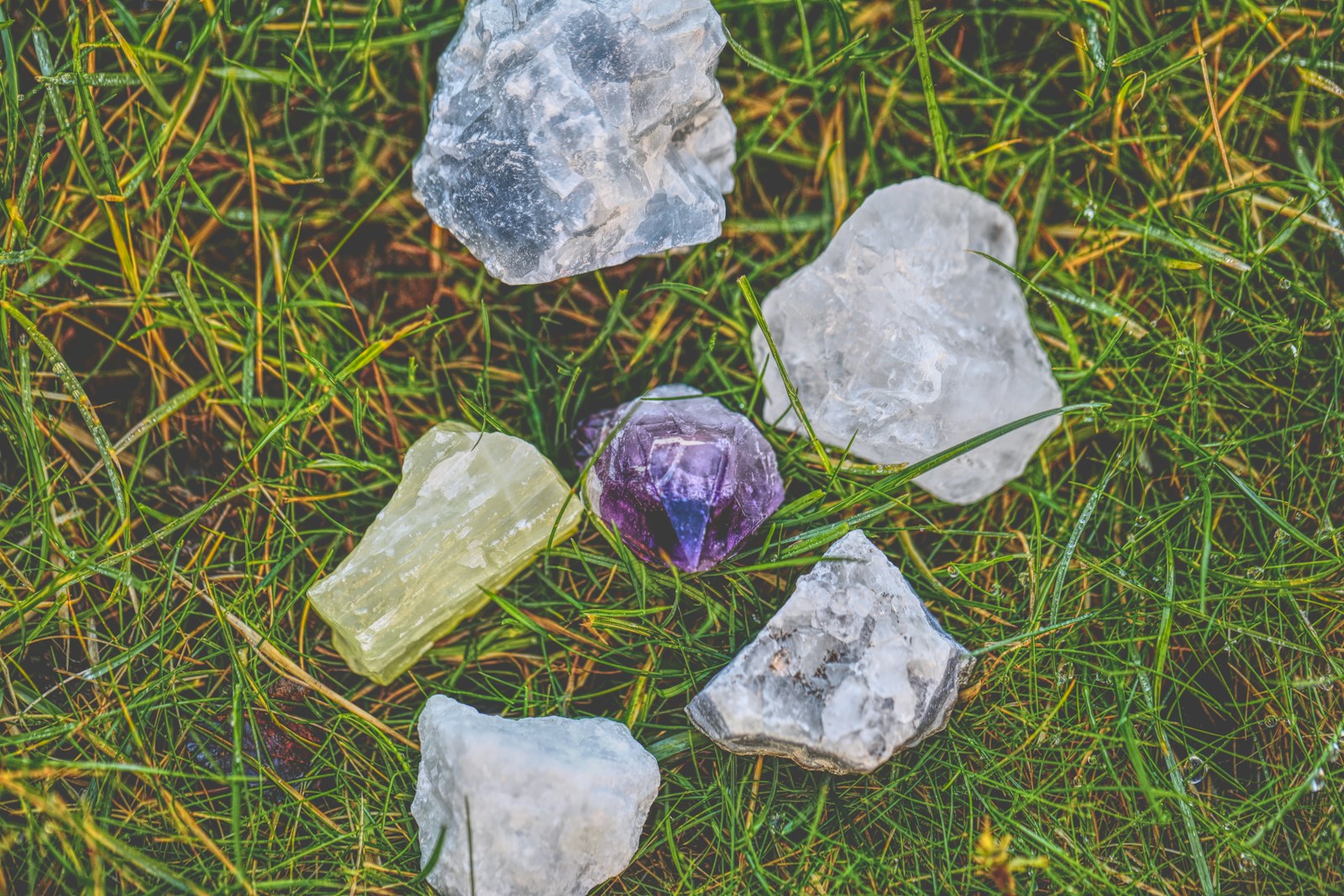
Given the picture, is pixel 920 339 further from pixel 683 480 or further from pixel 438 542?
pixel 438 542

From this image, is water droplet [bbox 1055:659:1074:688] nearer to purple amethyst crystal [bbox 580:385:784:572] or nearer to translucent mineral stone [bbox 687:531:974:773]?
translucent mineral stone [bbox 687:531:974:773]

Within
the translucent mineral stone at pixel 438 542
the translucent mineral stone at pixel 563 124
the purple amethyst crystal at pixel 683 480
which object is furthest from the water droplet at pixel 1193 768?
the translucent mineral stone at pixel 563 124

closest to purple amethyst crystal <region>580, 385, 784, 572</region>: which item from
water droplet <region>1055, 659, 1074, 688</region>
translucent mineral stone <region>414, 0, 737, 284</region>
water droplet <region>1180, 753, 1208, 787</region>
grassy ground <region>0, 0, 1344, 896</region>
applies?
grassy ground <region>0, 0, 1344, 896</region>

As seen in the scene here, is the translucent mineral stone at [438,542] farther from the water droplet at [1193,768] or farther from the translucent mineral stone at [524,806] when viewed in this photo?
the water droplet at [1193,768]

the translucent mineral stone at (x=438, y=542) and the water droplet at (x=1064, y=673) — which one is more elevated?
the translucent mineral stone at (x=438, y=542)

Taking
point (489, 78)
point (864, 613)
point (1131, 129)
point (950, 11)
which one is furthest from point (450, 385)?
point (1131, 129)

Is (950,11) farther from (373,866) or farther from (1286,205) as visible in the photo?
(373,866)
